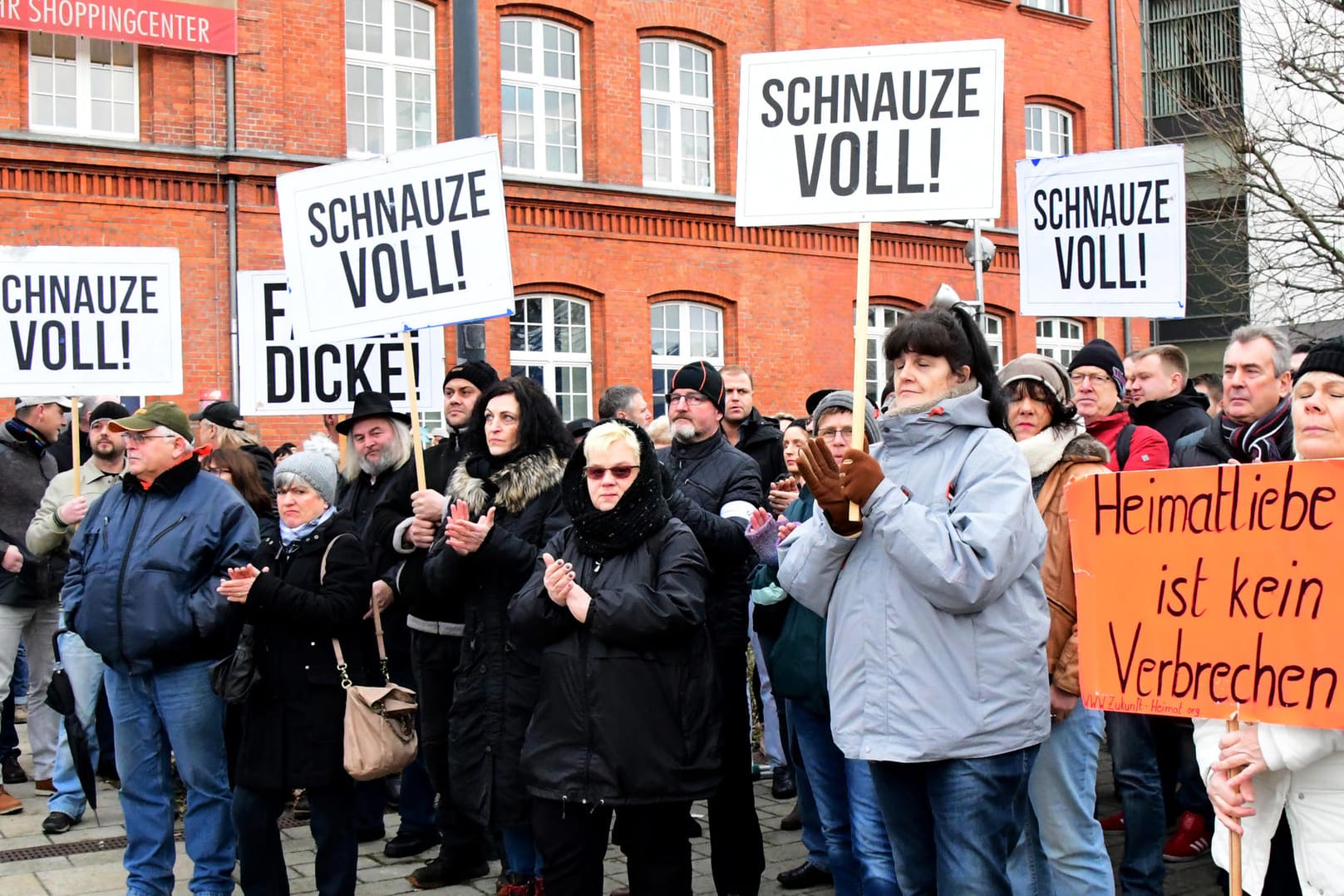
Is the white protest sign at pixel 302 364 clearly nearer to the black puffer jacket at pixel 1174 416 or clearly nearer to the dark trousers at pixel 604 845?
the dark trousers at pixel 604 845

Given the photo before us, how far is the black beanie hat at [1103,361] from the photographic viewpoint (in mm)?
5711

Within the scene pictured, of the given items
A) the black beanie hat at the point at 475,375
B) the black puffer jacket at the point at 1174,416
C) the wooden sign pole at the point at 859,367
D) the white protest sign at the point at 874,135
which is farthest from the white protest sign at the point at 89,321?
the black puffer jacket at the point at 1174,416

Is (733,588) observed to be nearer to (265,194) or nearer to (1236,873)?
(1236,873)

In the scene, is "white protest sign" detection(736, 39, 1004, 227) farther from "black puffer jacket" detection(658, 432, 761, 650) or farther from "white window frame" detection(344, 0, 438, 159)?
"white window frame" detection(344, 0, 438, 159)

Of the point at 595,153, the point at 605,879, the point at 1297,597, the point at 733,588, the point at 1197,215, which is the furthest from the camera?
the point at 1197,215

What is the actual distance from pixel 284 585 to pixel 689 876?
6.15ft

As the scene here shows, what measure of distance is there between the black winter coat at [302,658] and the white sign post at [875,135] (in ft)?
7.00

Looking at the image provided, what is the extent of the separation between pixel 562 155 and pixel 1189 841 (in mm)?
14029

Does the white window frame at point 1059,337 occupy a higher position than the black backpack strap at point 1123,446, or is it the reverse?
the white window frame at point 1059,337

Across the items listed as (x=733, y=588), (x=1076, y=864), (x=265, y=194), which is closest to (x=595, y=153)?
(x=265, y=194)

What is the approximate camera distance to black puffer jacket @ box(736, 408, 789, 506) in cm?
728

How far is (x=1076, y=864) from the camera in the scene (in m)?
4.31

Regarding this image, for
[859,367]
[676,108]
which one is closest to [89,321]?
[859,367]

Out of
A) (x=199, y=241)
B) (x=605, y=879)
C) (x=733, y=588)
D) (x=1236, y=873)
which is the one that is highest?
(x=199, y=241)
